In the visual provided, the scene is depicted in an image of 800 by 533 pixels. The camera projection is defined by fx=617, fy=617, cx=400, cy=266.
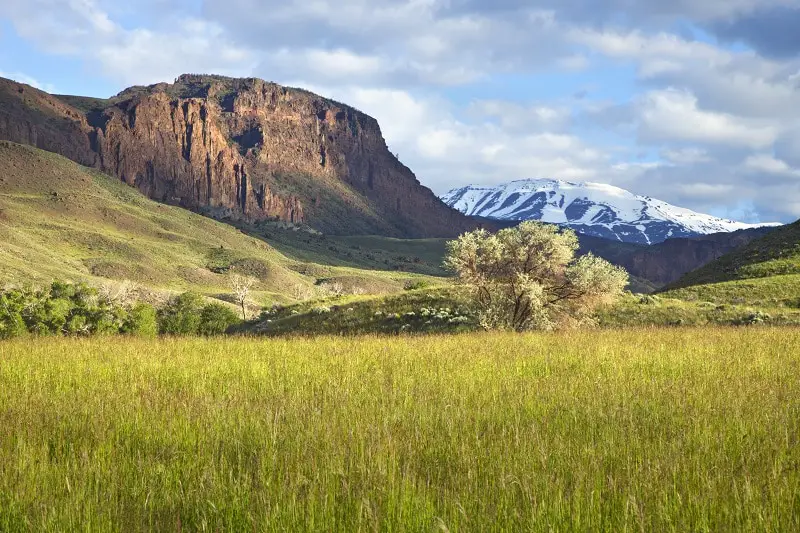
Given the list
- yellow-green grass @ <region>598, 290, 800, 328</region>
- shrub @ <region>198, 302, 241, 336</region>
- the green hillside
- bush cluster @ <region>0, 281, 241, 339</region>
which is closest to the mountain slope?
yellow-green grass @ <region>598, 290, 800, 328</region>

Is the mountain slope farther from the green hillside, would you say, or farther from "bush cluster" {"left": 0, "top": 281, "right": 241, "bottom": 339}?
the green hillside

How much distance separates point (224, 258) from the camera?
166125 mm

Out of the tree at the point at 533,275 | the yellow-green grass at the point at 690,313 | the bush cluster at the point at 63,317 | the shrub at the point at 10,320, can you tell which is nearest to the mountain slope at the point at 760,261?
the yellow-green grass at the point at 690,313

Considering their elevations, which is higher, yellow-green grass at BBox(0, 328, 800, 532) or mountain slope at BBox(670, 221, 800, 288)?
mountain slope at BBox(670, 221, 800, 288)

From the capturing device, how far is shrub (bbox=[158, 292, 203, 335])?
194 feet

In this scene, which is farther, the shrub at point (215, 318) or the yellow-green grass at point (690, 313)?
the shrub at point (215, 318)

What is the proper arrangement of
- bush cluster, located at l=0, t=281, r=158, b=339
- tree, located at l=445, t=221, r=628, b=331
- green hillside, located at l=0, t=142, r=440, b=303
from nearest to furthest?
tree, located at l=445, t=221, r=628, b=331, bush cluster, located at l=0, t=281, r=158, b=339, green hillside, located at l=0, t=142, r=440, b=303

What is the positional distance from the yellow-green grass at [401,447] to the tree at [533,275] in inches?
550

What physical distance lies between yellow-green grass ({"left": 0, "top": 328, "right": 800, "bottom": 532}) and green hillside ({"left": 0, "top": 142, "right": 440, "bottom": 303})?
342 ft

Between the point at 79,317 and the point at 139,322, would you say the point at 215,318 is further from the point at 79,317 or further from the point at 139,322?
the point at 79,317

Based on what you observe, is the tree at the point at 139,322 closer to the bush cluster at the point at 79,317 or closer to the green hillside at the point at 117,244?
the bush cluster at the point at 79,317

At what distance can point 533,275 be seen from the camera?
24.2m

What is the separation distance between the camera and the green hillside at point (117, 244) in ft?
412

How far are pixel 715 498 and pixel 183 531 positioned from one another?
3.22 meters
